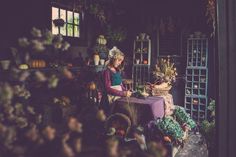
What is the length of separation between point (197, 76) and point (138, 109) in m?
3.87

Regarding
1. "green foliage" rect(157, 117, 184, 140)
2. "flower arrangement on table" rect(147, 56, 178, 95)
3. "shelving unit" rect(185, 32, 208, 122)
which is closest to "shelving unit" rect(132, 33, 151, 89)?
"flower arrangement on table" rect(147, 56, 178, 95)

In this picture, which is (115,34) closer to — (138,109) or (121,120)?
(138,109)

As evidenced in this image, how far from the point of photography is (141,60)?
382 inches

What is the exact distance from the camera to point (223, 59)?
2.67 meters

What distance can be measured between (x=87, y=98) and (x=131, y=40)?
11.4 feet

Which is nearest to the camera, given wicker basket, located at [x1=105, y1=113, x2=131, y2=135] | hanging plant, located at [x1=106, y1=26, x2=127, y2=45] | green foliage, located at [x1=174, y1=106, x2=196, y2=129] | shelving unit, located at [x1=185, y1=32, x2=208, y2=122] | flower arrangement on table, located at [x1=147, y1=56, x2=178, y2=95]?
wicker basket, located at [x1=105, y1=113, x2=131, y2=135]

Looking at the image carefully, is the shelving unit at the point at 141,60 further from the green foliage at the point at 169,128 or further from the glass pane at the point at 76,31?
the green foliage at the point at 169,128

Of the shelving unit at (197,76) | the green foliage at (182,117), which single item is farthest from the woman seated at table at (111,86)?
the shelving unit at (197,76)

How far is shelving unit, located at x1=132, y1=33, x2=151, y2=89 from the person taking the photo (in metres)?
9.62

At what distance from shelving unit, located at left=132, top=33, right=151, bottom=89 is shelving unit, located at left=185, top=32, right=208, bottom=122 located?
1.15 meters

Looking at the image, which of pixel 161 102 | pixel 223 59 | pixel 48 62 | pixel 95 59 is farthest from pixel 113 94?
pixel 223 59

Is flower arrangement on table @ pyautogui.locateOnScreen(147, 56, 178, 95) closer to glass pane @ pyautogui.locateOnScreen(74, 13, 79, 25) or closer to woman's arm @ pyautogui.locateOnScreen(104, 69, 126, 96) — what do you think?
woman's arm @ pyautogui.locateOnScreen(104, 69, 126, 96)

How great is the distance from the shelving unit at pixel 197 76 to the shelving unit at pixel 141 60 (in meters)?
1.15

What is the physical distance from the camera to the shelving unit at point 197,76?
9.01 meters
